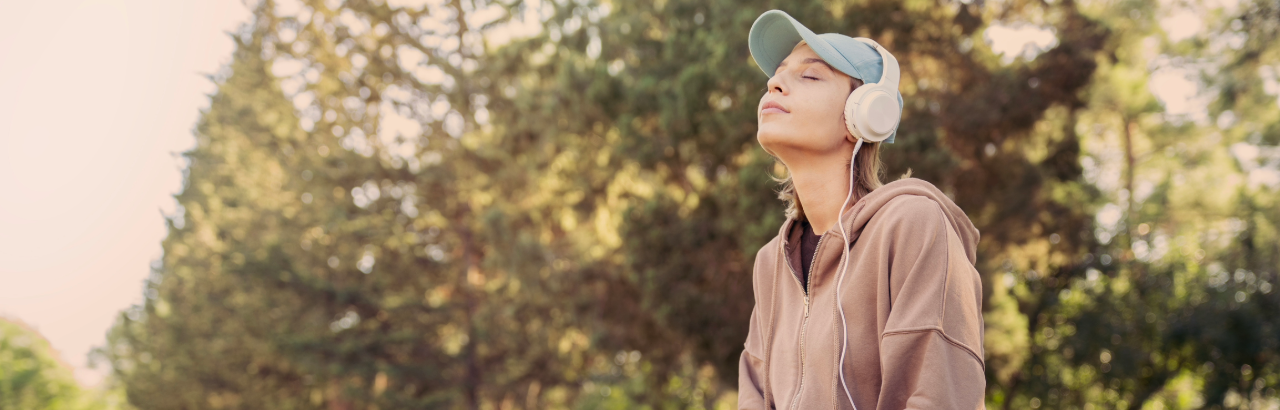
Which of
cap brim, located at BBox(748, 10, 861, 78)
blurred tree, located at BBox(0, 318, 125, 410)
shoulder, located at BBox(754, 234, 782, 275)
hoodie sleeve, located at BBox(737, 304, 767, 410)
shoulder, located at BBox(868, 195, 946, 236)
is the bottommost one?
blurred tree, located at BBox(0, 318, 125, 410)

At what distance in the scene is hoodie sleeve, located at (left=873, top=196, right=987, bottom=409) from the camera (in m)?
1.41

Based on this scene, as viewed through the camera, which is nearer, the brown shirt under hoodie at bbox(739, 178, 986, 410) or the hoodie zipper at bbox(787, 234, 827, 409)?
the brown shirt under hoodie at bbox(739, 178, 986, 410)

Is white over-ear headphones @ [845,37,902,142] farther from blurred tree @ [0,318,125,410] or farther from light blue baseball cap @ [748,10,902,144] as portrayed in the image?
blurred tree @ [0,318,125,410]

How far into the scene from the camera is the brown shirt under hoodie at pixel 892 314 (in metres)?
1.43

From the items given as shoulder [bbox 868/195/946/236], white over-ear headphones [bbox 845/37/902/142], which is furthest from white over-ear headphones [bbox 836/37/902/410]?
shoulder [bbox 868/195/946/236]

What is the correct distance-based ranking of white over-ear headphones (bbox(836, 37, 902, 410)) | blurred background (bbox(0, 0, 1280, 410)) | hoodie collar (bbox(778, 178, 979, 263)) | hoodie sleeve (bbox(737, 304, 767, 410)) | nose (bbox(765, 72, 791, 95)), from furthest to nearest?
1. blurred background (bbox(0, 0, 1280, 410))
2. hoodie sleeve (bbox(737, 304, 767, 410))
3. nose (bbox(765, 72, 791, 95))
4. white over-ear headphones (bbox(836, 37, 902, 410))
5. hoodie collar (bbox(778, 178, 979, 263))

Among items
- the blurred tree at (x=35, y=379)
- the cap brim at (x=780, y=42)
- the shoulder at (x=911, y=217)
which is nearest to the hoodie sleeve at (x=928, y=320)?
the shoulder at (x=911, y=217)

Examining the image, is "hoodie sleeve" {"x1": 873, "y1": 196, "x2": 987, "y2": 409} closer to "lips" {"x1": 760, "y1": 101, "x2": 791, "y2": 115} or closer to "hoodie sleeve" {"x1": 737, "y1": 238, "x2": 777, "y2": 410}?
"lips" {"x1": 760, "y1": 101, "x2": 791, "y2": 115}

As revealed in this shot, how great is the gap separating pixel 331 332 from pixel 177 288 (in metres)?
10.1

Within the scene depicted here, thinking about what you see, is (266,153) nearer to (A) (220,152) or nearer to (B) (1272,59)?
(A) (220,152)

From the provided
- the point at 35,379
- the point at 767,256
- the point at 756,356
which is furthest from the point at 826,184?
the point at 35,379

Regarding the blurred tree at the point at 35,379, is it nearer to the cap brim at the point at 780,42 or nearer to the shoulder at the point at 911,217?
the cap brim at the point at 780,42

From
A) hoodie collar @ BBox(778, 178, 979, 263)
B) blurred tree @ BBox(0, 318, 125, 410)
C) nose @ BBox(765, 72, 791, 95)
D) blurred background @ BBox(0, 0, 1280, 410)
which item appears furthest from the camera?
blurred tree @ BBox(0, 318, 125, 410)

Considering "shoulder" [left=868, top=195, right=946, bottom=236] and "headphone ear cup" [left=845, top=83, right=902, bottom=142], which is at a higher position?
"headphone ear cup" [left=845, top=83, right=902, bottom=142]
